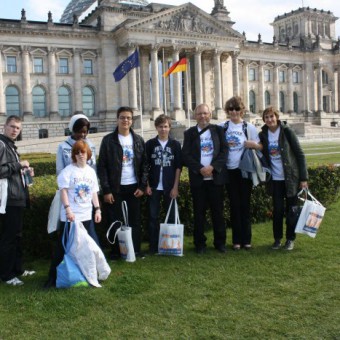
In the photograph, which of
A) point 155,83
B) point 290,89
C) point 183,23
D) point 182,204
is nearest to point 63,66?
point 155,83

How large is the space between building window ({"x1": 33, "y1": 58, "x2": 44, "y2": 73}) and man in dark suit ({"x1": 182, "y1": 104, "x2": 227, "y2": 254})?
4647 centimetres

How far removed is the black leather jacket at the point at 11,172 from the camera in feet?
21.4

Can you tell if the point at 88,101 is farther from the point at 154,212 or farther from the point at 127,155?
the point at 127,155

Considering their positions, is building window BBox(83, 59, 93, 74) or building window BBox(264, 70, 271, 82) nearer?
building window BBox(83, 59, 93, 74)

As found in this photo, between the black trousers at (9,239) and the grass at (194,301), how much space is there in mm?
282

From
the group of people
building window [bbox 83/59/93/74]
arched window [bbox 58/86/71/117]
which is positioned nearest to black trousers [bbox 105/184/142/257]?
the group of people

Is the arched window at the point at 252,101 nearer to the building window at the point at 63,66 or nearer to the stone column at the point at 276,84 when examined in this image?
the stone column at the point at 276,84

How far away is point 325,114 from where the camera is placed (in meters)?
71.7

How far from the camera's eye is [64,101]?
52.3 metres

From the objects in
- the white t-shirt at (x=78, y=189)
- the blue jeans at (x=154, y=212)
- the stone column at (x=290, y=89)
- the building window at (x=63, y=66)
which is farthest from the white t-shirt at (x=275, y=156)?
the stone column at (x=290, y=89)

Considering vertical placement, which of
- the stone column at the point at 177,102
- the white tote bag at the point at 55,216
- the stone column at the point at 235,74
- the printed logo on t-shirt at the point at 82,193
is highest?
the stone column at the point at 235,74

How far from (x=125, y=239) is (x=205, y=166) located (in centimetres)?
199

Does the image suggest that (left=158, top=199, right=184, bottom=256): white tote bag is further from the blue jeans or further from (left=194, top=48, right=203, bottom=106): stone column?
(left=194, top=48, right=203, bottom=106): stone column

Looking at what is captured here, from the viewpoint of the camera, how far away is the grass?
16.4 ft
